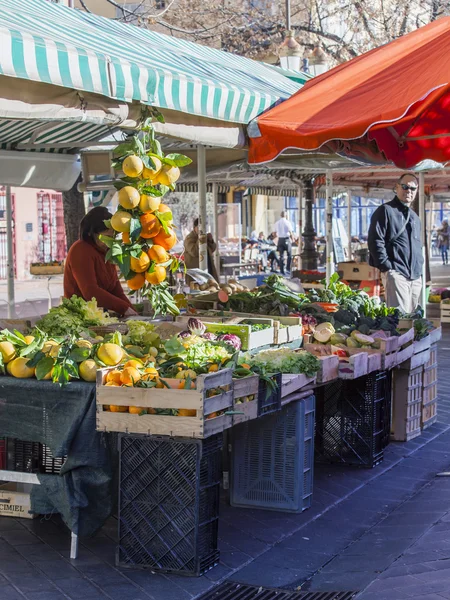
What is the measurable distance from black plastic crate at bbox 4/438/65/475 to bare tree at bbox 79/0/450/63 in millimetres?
16486

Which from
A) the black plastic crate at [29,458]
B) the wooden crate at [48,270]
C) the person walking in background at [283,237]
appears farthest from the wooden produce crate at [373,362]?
the person walking in background at [283,237]

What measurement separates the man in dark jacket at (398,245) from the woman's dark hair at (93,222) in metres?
3.21

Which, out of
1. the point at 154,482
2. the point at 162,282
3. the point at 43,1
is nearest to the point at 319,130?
the point at 162,282

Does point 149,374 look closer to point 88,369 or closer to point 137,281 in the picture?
point 88,369

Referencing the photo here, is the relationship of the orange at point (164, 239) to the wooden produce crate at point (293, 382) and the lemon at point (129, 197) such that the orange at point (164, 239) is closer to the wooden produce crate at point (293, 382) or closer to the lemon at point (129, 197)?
the lemon at point (129, 197)

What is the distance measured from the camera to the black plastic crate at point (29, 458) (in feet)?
17.0

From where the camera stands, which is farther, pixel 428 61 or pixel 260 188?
pixel 260 188

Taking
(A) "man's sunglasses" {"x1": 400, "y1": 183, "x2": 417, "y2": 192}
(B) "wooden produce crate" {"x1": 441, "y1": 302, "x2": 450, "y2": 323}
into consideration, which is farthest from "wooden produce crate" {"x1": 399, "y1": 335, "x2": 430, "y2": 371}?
(B) "wooden produce crate" {"x1": 441, "y1": 302, "x2": 450, "y2": 323}

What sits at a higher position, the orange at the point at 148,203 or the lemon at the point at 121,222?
the orange at the point at 148,203

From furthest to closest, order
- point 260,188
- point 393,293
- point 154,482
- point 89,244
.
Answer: point 260,188
point 393,293
point 89,244
point 154,482

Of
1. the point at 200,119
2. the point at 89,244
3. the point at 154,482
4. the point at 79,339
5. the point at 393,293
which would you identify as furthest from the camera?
the point at 393,293

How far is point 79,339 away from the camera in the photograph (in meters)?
5.19

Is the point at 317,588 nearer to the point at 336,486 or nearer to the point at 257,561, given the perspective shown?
the point at 257,561

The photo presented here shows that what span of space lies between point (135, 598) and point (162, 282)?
1975mm
